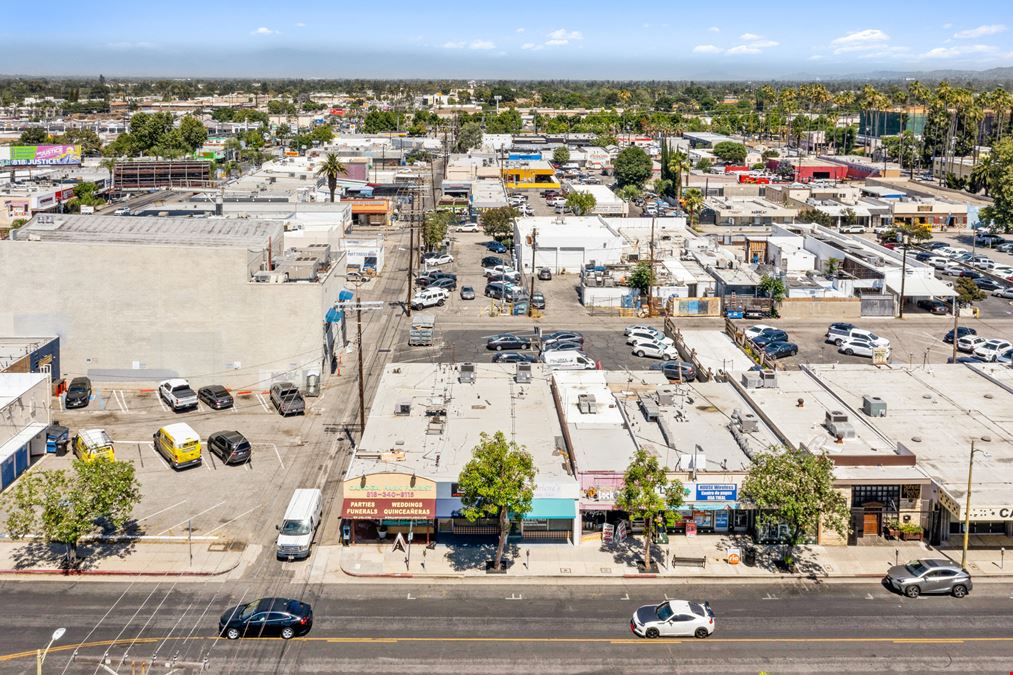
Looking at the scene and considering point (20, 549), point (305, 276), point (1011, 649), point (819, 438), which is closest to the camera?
point (1011, 649)

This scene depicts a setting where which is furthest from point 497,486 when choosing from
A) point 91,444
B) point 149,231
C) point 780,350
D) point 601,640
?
point 149,231

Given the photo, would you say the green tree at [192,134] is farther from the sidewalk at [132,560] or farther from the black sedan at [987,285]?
the sidewalk at [132,560]

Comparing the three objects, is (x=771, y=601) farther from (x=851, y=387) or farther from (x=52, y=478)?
(x=52, y=478)

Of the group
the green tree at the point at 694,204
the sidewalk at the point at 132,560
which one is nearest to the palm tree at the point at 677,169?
the green tree at the point at 694,204

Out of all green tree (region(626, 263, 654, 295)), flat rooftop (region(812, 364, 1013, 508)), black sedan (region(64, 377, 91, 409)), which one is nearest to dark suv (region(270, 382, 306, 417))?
black sedan (region(64, 377, 91, 409))

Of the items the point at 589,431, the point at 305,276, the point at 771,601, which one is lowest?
the point at 771,601

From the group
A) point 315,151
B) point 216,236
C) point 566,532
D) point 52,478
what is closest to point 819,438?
point 566,532
